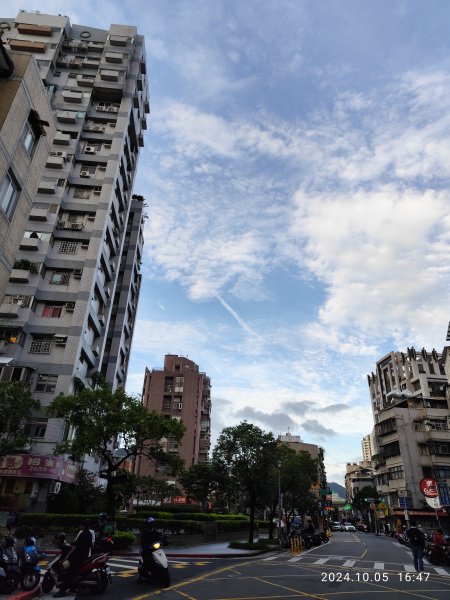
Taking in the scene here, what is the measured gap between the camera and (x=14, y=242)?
14125mm

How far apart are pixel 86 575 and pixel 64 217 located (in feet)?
118

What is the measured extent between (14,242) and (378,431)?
7252 centimetres

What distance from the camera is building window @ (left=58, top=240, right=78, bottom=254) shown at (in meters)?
37.9

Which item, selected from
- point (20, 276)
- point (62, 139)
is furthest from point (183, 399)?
point (62, 139)

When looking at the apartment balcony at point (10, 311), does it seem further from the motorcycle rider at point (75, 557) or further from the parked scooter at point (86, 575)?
the motorcycle rider at point (75, 557)

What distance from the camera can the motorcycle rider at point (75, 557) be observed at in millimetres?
8914

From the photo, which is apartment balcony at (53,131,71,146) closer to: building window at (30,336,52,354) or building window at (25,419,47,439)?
building window at (30,336,52,354)

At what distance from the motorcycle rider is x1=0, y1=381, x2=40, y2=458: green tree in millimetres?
15267

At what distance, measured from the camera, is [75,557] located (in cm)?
905

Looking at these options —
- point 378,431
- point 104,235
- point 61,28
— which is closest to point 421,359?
point 378,431

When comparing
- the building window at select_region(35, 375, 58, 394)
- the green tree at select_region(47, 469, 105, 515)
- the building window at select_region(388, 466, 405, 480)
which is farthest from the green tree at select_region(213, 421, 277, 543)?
the building window at select_region(388, 466, 405, 480)

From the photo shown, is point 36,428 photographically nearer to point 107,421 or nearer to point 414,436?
point 107,421

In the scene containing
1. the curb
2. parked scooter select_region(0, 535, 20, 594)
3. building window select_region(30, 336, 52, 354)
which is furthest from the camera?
building window select_region(30, 336, 52, 354)

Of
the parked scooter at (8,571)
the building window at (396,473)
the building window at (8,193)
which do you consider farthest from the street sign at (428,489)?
the building window at (396,473)
